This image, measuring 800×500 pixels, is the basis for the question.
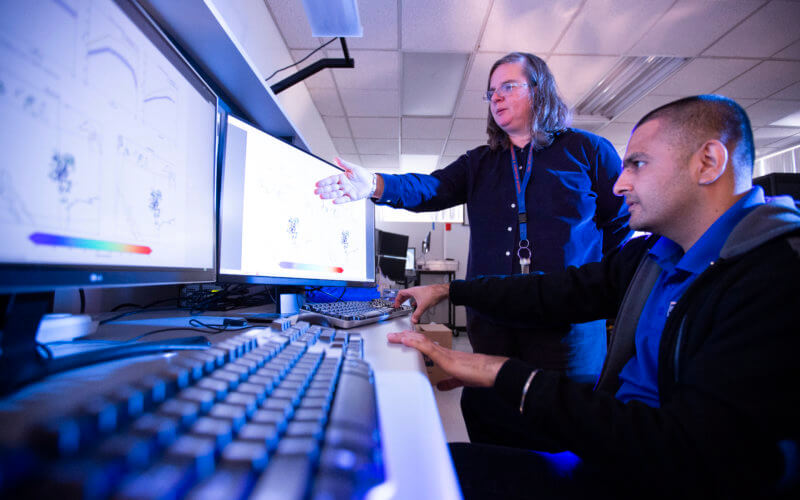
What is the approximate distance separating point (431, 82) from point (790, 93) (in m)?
3.64

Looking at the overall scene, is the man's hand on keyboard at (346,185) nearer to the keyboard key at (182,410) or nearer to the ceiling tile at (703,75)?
the keyboard key at (182,410)

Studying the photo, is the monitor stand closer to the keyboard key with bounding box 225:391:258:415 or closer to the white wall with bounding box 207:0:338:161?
the keyboard key with bounding box 225:391:258:415

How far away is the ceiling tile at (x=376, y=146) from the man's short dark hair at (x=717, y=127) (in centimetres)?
384

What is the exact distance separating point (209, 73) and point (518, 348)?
1.21m

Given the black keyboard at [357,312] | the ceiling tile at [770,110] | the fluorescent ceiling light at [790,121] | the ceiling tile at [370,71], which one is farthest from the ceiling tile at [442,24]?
the fluorescent ceiling light at [790,121]

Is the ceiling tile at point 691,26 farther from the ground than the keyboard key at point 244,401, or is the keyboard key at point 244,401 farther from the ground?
the ceiling tile at point 691,26

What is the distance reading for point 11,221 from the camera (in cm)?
28

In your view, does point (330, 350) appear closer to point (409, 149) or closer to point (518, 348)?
point (518, 348)

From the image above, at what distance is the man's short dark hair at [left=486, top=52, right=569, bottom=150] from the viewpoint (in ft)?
3.77

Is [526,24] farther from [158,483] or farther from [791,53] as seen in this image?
[158,483]

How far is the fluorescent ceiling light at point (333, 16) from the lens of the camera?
4.13 feet

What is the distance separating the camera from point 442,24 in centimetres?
229

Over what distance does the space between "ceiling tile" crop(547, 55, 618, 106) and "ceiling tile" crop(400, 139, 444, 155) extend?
164 cm

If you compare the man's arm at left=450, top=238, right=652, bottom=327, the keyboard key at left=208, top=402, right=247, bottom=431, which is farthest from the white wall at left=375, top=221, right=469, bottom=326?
the keyboard key at left=208, top=402, right=247, bottom=431
